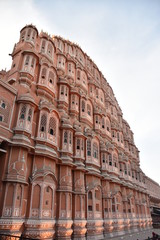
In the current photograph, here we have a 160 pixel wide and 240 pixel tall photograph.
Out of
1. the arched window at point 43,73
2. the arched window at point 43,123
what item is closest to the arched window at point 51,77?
the arched window at point 43,73

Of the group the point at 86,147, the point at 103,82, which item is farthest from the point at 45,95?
the point at 103,82

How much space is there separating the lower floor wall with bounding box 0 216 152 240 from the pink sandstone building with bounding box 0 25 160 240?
68mm

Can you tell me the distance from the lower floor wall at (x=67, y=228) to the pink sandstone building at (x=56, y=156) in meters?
0.07

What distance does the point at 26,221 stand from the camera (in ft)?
47.7

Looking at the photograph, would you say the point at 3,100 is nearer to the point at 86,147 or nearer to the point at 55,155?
the point at 55,155

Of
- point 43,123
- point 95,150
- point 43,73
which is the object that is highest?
point 43,73

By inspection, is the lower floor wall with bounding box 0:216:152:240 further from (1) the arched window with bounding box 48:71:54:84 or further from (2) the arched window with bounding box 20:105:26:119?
(1) the arched window with bounding box 48:71:54:84

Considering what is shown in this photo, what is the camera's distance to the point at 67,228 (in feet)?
56.4

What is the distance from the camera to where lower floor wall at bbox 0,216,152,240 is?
13273 mm

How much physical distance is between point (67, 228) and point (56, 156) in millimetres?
6749

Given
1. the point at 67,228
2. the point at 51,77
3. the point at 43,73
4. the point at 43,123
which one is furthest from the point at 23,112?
the point at 67,228

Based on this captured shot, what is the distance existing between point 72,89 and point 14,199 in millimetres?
17035

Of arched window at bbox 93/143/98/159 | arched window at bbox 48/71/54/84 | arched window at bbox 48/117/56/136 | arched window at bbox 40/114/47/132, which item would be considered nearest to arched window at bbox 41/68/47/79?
arched window at bbox 48/71/54/84

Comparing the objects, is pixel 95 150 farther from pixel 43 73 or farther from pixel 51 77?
pixel 43 73
